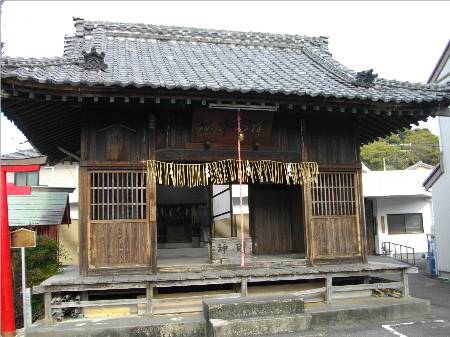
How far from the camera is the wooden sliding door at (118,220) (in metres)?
8.68

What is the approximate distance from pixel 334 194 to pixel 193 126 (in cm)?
345

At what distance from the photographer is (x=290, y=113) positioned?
9922 mm

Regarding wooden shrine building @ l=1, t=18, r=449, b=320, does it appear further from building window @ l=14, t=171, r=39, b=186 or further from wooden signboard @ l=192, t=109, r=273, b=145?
building window @ l=14, t=171, r=39, b=186

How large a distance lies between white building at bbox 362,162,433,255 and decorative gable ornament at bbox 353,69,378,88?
17.8 m

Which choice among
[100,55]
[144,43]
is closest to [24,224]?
[144,43]

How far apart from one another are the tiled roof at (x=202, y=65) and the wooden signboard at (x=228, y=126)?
0.69 m

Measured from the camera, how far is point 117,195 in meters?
8.90

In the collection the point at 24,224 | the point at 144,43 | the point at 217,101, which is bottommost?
the point at 24,224

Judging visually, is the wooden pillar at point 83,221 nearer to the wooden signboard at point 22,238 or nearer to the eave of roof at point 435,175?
the wooden signboard at point 22,238

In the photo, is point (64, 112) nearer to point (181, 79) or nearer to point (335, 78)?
point (181, 79)

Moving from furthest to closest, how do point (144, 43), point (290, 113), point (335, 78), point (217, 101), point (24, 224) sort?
point (24, 224)
point (144, 43)
point (335, 78)
point (290, 113)
point (217, 101)

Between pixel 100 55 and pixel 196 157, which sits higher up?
pixel 100 55

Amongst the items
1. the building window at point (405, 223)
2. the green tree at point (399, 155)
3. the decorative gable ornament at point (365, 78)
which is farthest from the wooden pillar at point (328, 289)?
the green tree at point (399, 155)

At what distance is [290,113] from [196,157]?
7.54 feet
